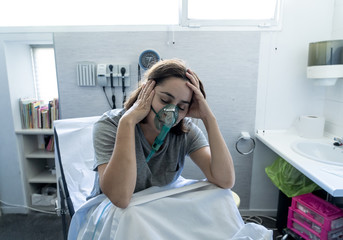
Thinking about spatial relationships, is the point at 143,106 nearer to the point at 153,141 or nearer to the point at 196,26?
the point at 153,141

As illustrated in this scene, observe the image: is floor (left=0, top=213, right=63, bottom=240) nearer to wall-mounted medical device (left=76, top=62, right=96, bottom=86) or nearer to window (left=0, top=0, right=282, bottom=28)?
wall-mounted medical device (left=76, top=62, right=96, bottom=86)

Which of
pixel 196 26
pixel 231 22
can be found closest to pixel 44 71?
pixel 196 26

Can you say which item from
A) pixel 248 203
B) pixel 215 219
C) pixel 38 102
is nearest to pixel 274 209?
pixel 248 203

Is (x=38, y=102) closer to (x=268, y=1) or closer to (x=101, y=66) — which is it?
(x=101, y=66)

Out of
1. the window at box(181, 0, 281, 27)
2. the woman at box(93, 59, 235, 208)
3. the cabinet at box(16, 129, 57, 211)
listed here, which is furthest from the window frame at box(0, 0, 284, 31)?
the woman at box(93, 59, 235, 208)

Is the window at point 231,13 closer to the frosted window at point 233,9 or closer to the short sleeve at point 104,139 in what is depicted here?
the frosted window at point 233,9

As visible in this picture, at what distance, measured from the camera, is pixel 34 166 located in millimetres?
2357

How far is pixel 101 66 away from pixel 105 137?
115 cm

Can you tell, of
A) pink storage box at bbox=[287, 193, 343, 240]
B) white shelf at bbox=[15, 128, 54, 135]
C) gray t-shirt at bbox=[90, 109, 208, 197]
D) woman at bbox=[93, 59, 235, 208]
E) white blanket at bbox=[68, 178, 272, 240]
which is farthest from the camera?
white shelf at bbox=[15, 128, 54, 135]

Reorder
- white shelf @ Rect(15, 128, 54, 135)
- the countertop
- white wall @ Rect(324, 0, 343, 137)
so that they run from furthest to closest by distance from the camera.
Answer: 1. white shelf @ Rect(15, 128, 54, 135)
2. white wall @ Rect(324, 0, 343, 137)
3. the countertop

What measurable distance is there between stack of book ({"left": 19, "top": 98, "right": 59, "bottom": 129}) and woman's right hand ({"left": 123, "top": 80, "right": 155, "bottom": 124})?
149 centimetres

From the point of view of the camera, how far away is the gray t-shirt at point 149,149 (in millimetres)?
975

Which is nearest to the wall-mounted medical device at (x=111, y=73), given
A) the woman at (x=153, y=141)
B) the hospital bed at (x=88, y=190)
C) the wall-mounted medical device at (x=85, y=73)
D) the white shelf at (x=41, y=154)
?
the wall-mounted medical device at (x=85, y=73)

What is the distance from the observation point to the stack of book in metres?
2.17
